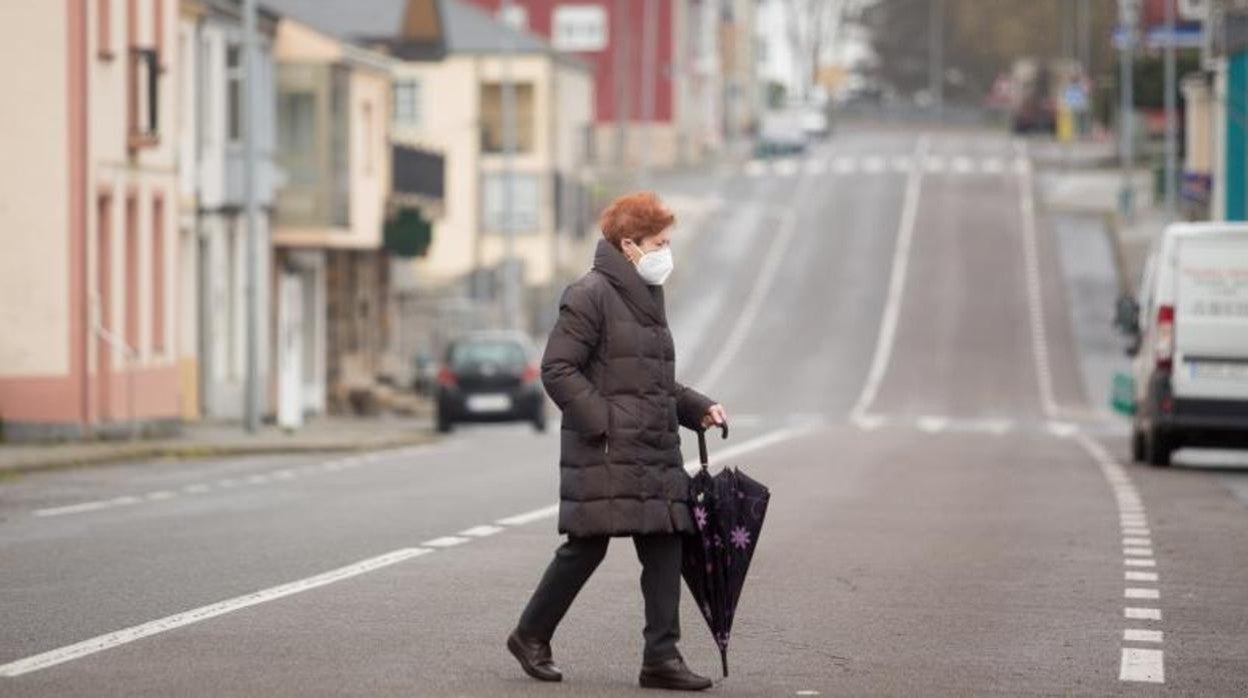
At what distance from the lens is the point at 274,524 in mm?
20578

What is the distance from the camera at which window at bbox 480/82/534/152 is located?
93.2 meters

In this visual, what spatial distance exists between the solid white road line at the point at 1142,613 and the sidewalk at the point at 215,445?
15.1 meters

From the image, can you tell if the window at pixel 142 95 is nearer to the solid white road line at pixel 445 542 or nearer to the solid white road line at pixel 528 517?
the solid white road line at pixel 528 517

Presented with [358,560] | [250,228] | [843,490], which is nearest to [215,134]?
[250,228]

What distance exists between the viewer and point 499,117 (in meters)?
93.4

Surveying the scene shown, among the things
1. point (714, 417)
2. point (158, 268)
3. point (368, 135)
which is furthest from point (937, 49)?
point (714, 417)

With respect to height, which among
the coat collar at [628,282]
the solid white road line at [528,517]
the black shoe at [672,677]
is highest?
the coat collar at [628,282]

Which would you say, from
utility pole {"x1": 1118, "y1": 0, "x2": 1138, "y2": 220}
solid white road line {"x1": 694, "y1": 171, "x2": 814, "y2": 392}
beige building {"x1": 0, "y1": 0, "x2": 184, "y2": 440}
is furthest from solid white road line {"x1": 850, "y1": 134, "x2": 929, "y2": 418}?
beige building {"x1": 0, "y1": 0, "x2": 184, "y2": 440}

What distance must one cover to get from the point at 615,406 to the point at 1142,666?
8.86 ft

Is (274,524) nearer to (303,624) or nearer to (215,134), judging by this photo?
(303,624)

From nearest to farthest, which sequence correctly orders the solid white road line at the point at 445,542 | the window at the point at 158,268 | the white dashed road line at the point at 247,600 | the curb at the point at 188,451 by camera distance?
1. the white dashed road line at the point at 247,600
2. the solid white road line at the point at 445,542
3. the curb at the point at 188,451
4. the window at the point at 158,268

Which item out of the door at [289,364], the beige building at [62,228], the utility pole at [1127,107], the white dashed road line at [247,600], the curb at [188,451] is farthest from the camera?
the utility pole at [1127,107]

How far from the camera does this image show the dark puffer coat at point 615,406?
11.2m

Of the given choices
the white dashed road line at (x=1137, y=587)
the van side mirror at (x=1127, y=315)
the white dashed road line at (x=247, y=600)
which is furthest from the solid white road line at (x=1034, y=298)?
the white dashed road line at (x=247, y=600)
